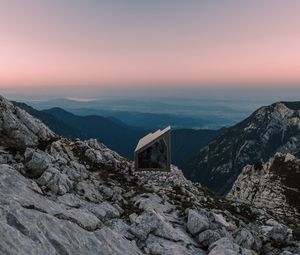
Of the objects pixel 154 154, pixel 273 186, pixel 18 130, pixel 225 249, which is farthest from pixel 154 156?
pixel 273 186

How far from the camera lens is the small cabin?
45.9 meters

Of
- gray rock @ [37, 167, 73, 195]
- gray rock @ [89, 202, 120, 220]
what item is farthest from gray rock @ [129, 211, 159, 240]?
gray rock @ [37, 167, 73, 195]

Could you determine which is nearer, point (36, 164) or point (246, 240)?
point (246, 240)

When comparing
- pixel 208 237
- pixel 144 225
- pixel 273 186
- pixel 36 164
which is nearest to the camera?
pixel 144 225

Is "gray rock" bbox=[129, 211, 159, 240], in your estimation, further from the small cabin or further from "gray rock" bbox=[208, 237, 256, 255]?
the small cabin

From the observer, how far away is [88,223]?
25172 millimetres

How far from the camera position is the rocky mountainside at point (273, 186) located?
71750 millimetres

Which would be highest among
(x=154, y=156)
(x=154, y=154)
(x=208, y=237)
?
(x=154, y=154)

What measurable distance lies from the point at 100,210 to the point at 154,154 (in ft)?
56.6

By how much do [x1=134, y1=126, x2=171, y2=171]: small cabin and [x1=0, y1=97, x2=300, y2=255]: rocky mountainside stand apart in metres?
1.27

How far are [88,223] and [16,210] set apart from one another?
5291mm

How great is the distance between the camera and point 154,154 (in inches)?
1825

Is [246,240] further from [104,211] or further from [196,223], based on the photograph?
[104,211]

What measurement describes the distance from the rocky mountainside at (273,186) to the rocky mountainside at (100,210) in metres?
30.1
